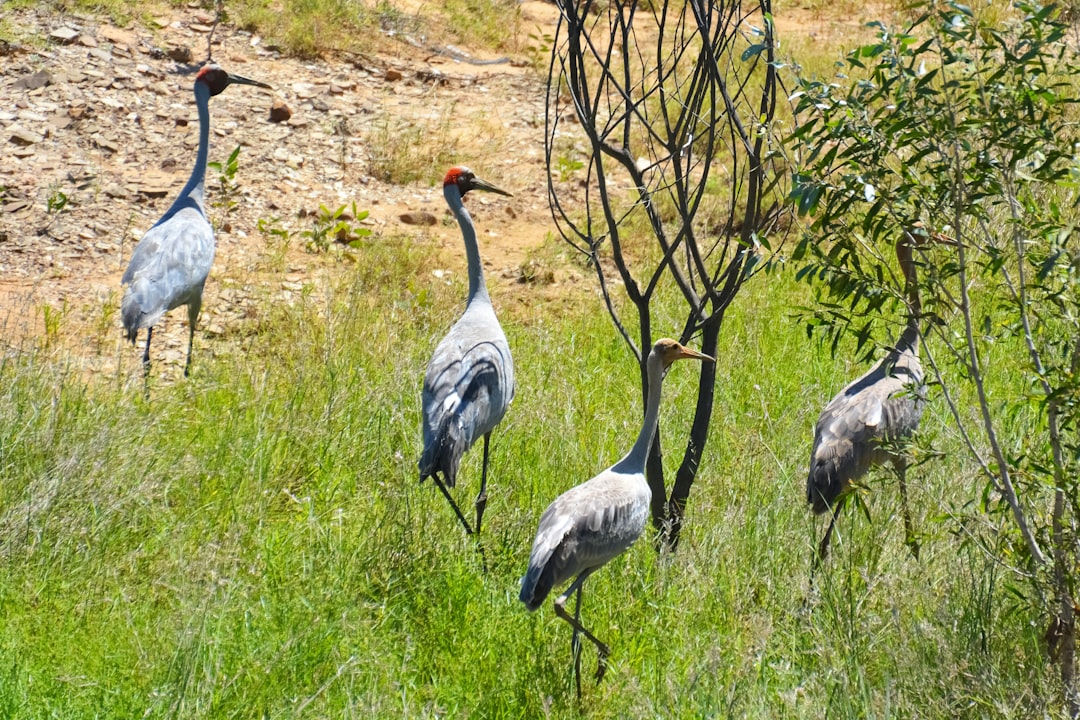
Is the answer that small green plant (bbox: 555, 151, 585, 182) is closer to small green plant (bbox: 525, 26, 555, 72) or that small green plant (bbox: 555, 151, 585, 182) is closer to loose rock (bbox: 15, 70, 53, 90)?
small green plant (bbox: 525, 26, 555, 72)

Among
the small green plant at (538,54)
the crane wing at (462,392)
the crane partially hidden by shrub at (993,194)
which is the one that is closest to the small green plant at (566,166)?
the small green plant at (538,54)

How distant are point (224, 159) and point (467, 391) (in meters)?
4.92

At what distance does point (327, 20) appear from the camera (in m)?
11.7

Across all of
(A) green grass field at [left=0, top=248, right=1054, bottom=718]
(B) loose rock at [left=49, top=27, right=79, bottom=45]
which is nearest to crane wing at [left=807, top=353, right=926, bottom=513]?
(A) green grass field at [left=0, top=248, right=1054, bottom=718]

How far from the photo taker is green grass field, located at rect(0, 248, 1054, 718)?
410 centimetres

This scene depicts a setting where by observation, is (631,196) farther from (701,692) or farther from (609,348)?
(701,692)

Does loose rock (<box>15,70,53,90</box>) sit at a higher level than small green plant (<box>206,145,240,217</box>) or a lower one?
higher

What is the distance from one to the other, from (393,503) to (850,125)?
267cm

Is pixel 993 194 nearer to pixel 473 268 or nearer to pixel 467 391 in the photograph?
pixel 467 391

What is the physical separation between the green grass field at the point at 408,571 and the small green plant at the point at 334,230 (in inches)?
83.2

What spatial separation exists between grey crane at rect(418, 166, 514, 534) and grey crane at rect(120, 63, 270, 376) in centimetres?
189

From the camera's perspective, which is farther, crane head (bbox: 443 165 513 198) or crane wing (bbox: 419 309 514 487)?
crane head (bbox: 443 165 513 198)

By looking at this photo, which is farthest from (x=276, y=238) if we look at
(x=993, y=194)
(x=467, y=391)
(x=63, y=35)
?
(x=993, y=194)

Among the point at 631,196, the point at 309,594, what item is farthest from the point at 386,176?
the point at 309,594
